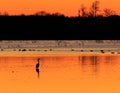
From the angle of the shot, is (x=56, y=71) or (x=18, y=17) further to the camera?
(x=18, y=17)

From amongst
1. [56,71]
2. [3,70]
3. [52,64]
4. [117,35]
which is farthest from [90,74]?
[117,35]

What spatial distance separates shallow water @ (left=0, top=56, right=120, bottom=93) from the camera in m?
23.0

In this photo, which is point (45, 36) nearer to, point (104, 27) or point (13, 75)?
point (104, 27)

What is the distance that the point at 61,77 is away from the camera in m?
27.2

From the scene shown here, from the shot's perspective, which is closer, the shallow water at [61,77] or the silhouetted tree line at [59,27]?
the shallow water at [61,77]

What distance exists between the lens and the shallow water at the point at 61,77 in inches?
907

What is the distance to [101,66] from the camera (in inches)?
1318

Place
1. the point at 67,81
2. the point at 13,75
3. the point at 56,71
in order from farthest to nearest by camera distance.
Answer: the point at 56,71
the point at 13,75
the point at 67,81

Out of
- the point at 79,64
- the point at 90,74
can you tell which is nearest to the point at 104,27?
the point at 79,64

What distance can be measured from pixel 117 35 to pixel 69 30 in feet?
23.9

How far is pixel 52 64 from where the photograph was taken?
114 ft

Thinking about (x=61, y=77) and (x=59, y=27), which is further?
(x=59, y=27)

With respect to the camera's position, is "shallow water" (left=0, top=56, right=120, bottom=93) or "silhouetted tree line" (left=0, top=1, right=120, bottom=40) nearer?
"shallow water" (left=0, top=56, right=120, bottom=93)

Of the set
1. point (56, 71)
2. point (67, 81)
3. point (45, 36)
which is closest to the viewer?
point (67, 81)
